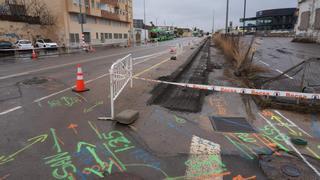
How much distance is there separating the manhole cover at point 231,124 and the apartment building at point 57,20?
3412 cm

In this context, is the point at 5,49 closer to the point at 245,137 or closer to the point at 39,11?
the point at 39,11

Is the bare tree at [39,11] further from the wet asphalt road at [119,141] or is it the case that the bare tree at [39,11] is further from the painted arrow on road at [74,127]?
the painted arrow on road at [74,127]

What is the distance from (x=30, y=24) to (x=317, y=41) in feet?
152

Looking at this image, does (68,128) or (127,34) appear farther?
(127,34)

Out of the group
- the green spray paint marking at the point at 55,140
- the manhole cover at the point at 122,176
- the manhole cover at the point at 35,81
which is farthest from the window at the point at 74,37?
the manhole cover at the point at 122,176

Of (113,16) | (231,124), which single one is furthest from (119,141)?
(113,16)

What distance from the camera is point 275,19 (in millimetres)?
119562

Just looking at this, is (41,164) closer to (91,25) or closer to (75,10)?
(75,10)

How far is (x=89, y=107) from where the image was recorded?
672 centimetres

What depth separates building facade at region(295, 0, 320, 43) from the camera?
150 feet

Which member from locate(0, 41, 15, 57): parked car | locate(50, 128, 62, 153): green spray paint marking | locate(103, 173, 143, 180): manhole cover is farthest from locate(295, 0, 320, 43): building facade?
locate(103, 173, 143, 180): manhole cover

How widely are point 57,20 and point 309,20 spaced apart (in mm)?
48535

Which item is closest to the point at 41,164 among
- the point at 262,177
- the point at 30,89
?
the point at 262,177

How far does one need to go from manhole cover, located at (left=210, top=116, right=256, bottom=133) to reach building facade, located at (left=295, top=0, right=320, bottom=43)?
4330 centimetres
